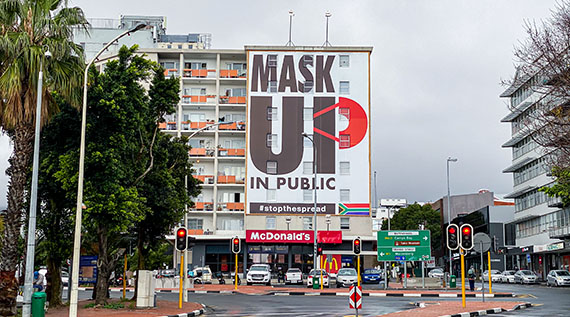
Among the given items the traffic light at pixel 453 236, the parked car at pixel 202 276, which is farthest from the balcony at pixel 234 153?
the traffic light at pixel 453 236

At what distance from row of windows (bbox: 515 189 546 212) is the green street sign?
31.1 metres

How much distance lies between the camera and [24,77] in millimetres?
20531

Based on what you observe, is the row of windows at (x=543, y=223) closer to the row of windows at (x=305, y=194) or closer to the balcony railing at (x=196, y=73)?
the row of windows at (x=305, y=194)

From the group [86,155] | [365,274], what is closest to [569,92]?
[86,155]

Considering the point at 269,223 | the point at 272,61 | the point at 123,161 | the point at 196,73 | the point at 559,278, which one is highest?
the point at 272,61

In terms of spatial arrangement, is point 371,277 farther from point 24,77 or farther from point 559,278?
point 24,77

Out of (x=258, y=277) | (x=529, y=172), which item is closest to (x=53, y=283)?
(x=258, y=277)

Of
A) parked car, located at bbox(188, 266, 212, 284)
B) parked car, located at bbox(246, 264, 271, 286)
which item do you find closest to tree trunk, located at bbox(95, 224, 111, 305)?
parked car, located at bbox(246, 264, 271, 286)

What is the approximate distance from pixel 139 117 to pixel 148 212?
14.8 ft

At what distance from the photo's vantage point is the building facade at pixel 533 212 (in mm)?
66125

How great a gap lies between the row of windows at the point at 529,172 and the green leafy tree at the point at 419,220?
59.4ft

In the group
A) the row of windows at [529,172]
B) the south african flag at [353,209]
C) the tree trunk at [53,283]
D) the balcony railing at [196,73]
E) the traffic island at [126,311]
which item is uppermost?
the balcony railing at [196,73]

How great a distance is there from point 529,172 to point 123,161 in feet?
205

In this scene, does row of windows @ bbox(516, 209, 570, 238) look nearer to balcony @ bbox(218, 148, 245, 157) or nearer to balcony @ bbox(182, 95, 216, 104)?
balcony @ bbox(218, 148, 245, 157)
